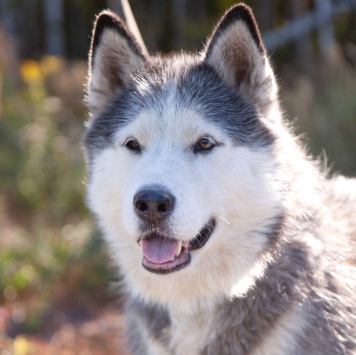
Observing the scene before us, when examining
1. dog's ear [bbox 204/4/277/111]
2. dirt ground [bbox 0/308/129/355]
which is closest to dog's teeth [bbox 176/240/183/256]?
dog's ear [bbox 204/4/277/111]

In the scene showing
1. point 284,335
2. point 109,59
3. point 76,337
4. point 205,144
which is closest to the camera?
point 284,335

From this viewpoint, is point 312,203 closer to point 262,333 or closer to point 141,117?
point 262,333

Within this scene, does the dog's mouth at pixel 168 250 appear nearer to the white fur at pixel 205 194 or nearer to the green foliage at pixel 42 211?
the white fur at pixel 205 194

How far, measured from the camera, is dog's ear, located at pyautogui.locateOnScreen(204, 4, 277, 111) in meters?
3.23

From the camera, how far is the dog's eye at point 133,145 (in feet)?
10.8

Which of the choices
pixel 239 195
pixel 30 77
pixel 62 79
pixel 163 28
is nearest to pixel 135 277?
pixel 239 195

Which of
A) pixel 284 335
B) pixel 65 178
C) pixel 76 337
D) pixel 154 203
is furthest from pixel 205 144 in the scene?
pixel 65 178

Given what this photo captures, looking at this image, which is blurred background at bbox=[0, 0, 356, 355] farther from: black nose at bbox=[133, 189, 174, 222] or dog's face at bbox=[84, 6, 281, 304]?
black nose at bbox=[133, 189, 174, 222]

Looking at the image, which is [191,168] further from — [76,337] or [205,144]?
[76,337]

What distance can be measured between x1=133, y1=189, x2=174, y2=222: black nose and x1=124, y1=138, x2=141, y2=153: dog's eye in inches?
16.4

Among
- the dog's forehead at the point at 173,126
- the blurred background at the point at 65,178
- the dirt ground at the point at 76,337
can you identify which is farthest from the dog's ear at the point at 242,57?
the dirt ground at the point at 76,337

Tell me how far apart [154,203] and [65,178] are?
219 inches

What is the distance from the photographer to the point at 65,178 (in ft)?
27.3

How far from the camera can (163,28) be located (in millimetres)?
21984
